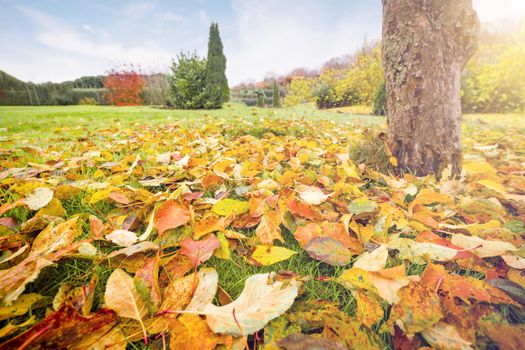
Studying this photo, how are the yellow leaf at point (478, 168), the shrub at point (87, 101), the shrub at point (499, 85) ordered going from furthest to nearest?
the shrub at point (87, 101) → the shrub at point (499, 85) → the yellow leaf at point (478, 168)

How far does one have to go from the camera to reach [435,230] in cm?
104

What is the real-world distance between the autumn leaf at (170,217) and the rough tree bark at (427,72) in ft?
4.65

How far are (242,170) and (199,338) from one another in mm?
1044

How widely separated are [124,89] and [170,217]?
25851mm

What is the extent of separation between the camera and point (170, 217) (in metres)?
0.92

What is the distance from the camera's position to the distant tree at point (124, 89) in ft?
74.7

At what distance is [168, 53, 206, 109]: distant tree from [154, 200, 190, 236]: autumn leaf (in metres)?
12.5

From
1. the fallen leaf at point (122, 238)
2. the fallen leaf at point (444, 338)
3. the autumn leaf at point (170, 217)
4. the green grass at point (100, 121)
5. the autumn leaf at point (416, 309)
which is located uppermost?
the green grass at point (100, 121)

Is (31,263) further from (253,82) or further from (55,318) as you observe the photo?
(253,82)

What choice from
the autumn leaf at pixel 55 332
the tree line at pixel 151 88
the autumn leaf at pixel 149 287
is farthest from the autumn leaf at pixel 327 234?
the tree line at pixel 151 88

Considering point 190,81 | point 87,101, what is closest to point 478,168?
point 190,81

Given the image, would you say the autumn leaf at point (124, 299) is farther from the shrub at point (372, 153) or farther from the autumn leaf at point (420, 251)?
the shrub at point (372, 153)

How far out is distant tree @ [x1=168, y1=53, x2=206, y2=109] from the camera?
12.6m

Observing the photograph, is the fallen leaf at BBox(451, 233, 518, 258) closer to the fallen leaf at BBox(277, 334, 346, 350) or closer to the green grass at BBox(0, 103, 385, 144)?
the fallen leaf at BBox(277, 334, 346, 350)
